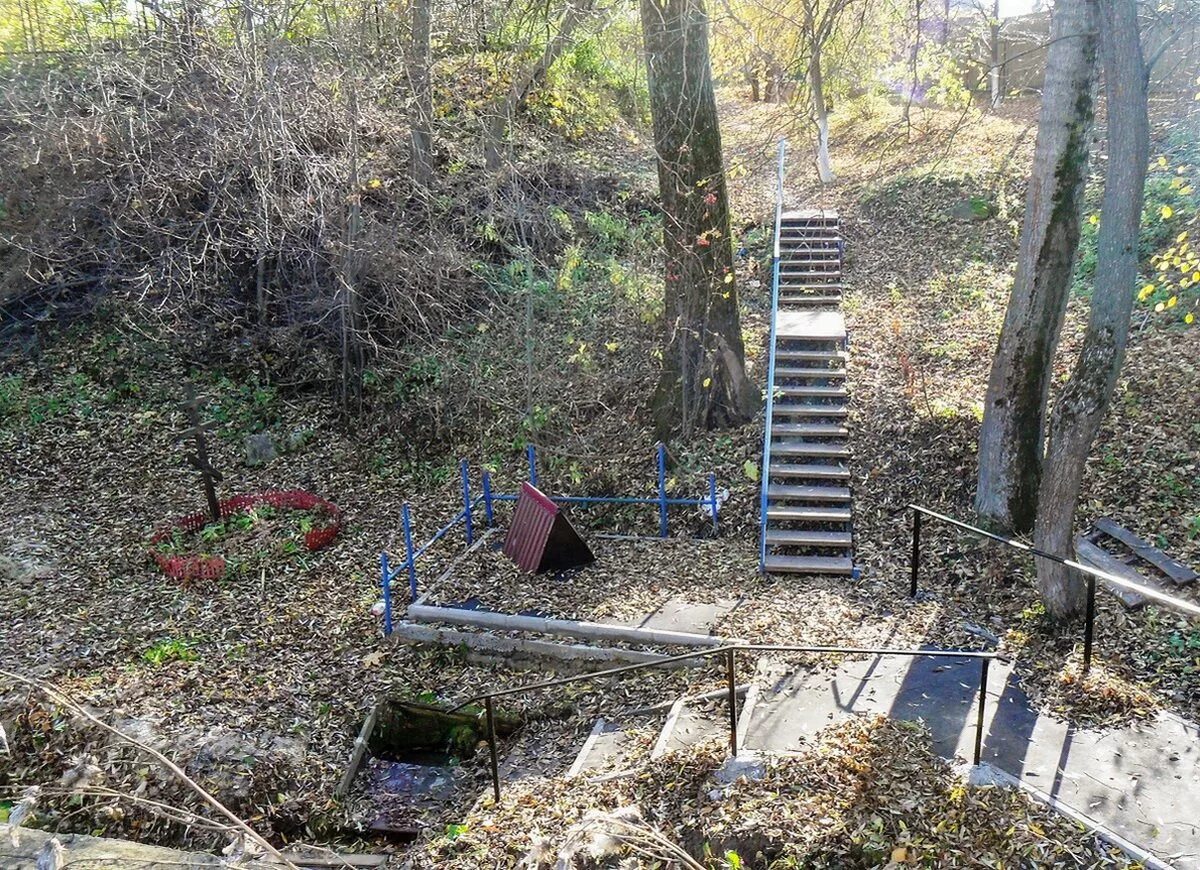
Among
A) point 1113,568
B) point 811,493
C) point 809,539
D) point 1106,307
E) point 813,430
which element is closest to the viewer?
point 1106,307

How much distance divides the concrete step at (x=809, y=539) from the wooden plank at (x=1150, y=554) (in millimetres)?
2585

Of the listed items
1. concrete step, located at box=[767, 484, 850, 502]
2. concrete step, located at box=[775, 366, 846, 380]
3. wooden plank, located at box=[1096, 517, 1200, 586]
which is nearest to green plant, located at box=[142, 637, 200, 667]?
concrete step, located at box=[767, 484, 850, 502]

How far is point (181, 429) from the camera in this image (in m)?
12.9

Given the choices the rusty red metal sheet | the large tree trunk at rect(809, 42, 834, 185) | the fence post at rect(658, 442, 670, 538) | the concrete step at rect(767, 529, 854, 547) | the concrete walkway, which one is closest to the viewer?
the concrete walkway

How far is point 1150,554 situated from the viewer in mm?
8266

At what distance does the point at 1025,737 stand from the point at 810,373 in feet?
21.2

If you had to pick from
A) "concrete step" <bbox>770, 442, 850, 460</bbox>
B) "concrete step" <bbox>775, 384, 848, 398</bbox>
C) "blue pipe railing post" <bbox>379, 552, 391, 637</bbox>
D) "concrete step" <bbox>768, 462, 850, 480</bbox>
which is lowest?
"blue pipe railing post" <bbox>379, 552, 391, 637</bbox>

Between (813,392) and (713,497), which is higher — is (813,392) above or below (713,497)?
above

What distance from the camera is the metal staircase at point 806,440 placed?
9.51 meters

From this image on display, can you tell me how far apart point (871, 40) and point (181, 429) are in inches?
Answer: 607

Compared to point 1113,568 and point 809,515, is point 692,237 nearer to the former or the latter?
point 809,515

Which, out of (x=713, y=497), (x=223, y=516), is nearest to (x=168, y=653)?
(x=223, y=516)

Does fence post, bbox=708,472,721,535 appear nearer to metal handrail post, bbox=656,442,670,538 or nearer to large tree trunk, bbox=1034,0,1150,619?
metal handrail post, bbox=656,442,670,538

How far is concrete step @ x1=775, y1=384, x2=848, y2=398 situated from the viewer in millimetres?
11172
